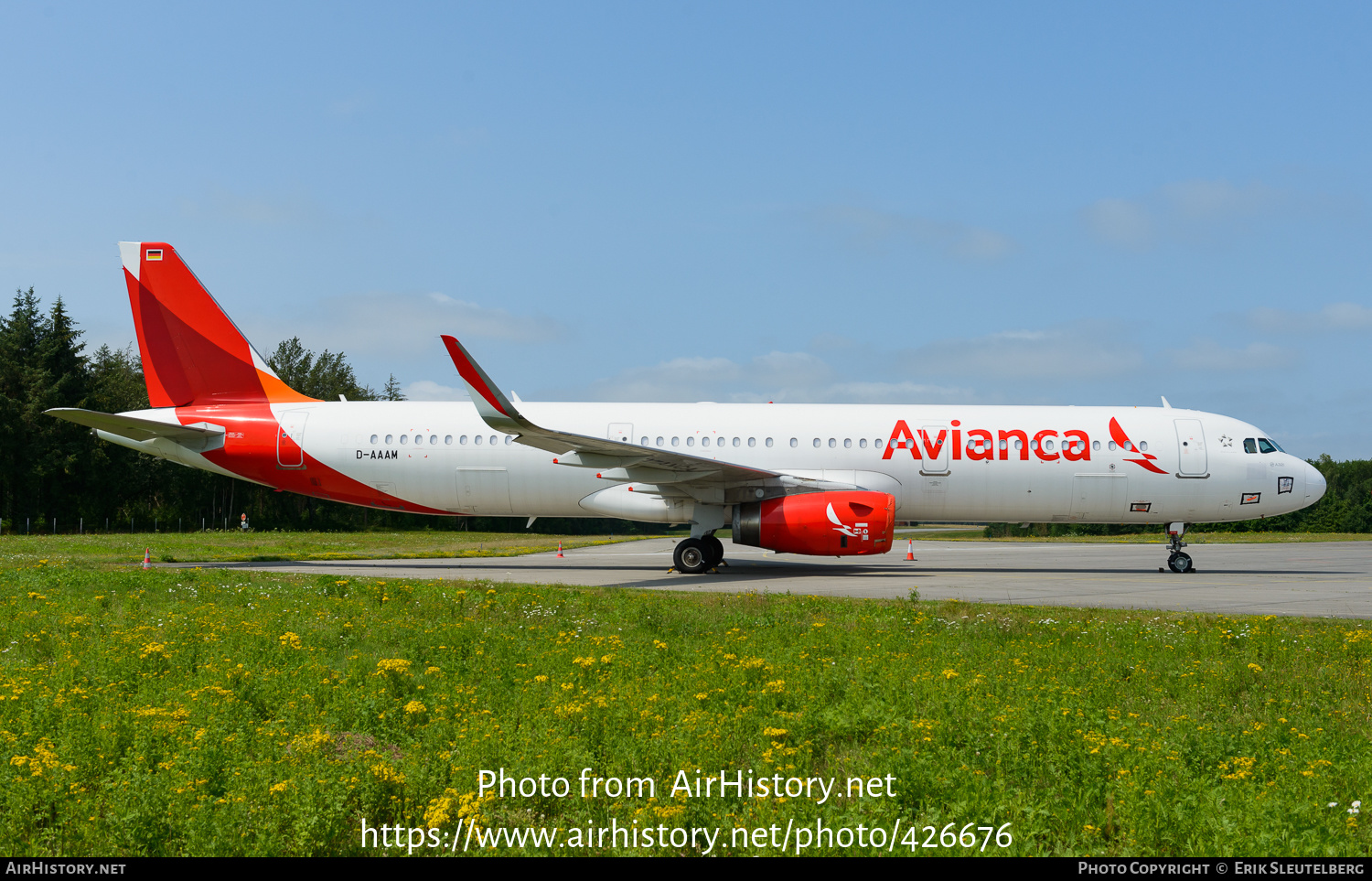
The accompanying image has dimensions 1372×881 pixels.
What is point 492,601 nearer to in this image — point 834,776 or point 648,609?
point 648,609

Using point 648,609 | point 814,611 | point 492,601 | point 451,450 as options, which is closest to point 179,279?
point 451,450

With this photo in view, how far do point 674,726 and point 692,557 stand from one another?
1311cm

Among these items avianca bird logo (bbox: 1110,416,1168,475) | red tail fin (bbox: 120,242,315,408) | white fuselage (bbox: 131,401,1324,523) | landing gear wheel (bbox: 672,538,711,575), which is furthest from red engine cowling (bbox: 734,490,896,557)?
red tail fin (bbox: 120,242,315,408)

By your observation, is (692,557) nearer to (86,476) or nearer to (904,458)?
(904,458)

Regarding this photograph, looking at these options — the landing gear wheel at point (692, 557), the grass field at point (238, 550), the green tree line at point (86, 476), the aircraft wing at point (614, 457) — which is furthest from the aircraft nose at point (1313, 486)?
the green tree line at point (86, 476)

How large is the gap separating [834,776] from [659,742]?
1.04 m

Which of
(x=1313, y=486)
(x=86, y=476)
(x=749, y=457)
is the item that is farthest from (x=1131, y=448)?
(x=86, y=476)

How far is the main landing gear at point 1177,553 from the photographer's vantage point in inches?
786

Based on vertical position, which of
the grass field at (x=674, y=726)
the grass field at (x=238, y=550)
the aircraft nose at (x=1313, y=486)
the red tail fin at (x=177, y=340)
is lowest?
the grass field at (x=238, y=550)

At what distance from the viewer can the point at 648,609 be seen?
11000 mm

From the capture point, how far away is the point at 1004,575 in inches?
749

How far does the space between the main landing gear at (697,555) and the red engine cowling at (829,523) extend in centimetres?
152

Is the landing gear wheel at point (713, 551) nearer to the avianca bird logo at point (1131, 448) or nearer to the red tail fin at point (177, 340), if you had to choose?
the avianca bird logo at point (1131, 448)

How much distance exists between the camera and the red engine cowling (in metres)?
17.1
